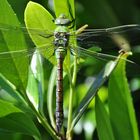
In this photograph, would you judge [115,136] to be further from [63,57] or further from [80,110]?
[63,57]

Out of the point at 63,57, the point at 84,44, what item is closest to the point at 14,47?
the point at 63,57

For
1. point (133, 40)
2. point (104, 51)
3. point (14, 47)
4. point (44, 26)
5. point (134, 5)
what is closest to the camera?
point (14, 47)

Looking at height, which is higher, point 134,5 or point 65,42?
point 134,5

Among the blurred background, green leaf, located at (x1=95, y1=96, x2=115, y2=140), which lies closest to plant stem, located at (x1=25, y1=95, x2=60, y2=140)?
green leaf, located at (x1=95, y1=96, x2=115, y2=140)

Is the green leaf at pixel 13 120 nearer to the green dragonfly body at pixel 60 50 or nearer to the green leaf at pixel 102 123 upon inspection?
the green dragonfly body at pixel 60 50

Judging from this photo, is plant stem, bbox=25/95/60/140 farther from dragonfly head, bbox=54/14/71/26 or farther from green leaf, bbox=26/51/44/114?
dragonfly head, bbox=54/14/71/26

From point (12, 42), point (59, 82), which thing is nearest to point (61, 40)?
point (59, 82)
